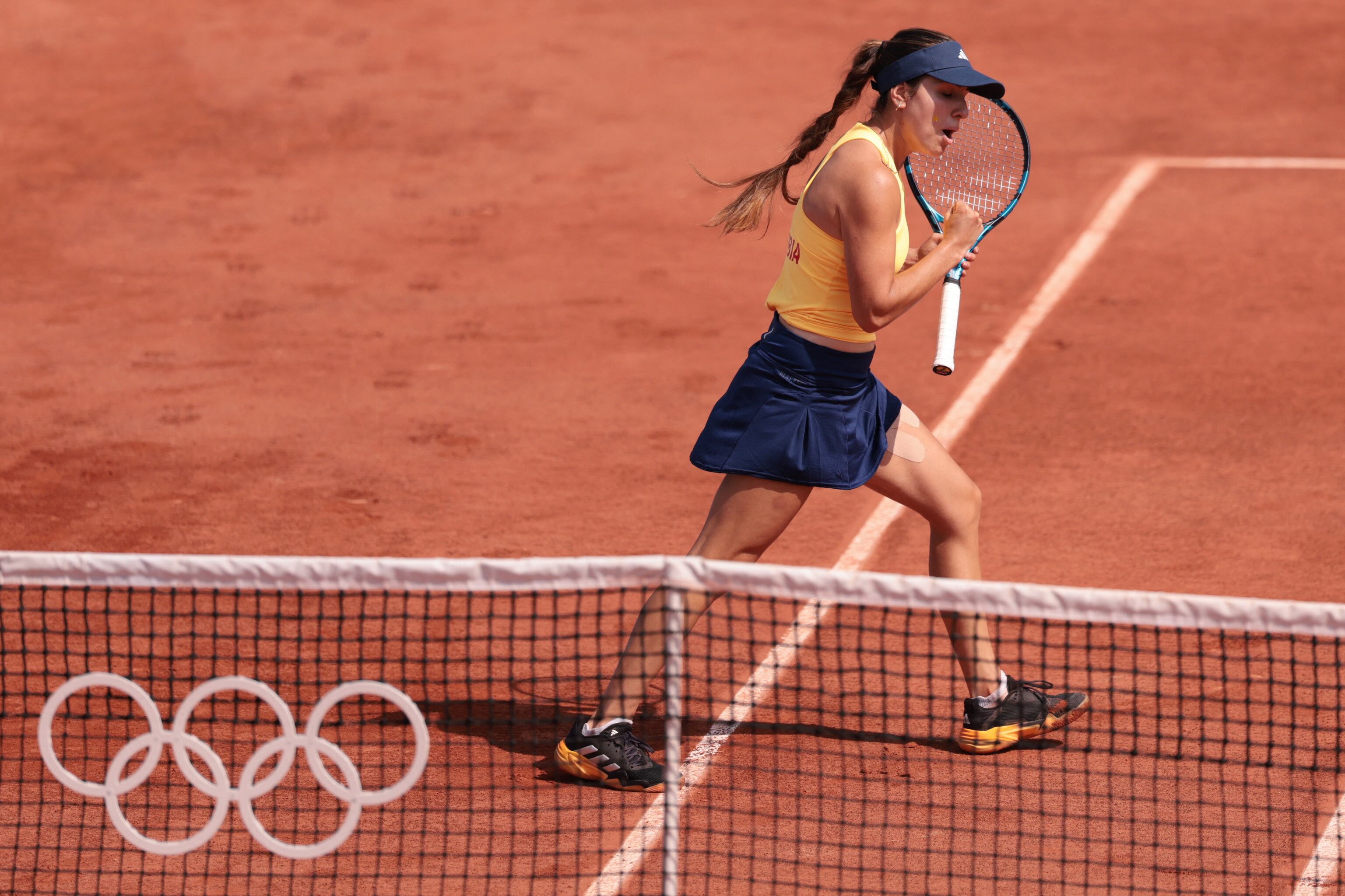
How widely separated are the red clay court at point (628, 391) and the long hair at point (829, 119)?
126cm

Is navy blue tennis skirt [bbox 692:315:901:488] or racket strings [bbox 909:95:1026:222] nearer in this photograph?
navy blue tennis skirt [bbox 692:315:901:488]

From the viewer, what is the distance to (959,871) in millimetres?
4535

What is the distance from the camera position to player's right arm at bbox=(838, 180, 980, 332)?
15.0 ft

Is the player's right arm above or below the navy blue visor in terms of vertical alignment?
below

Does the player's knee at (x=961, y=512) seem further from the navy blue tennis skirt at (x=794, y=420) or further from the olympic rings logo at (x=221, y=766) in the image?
the olympic rings logo at (x=221, y=766)

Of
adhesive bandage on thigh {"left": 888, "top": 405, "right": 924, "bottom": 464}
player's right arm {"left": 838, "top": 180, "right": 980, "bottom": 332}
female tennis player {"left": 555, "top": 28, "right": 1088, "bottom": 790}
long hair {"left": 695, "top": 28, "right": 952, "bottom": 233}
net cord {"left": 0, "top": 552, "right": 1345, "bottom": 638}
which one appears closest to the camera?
net cord {"left": 0, "top": 552, "right": 1345, "bottom": 638}

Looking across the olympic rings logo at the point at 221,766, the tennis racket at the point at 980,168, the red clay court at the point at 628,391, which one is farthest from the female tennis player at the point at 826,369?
the olympic rings logo at the point at 221,766

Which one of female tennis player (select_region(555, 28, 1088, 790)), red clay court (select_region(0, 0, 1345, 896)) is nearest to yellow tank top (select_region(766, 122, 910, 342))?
female tennis player (select_region(555, 28, 1088, 790))

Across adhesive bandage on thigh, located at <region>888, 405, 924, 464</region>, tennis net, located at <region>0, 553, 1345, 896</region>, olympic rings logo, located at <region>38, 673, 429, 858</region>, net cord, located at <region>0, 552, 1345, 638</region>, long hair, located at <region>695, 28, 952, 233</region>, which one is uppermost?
long hair, located at <region>695, 28, 952, 233</region>

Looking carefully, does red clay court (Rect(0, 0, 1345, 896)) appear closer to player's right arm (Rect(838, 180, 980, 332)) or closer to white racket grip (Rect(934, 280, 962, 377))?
white racket grip (Rect(934, 280, 962, 377))

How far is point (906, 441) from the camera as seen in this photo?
16.6 ft

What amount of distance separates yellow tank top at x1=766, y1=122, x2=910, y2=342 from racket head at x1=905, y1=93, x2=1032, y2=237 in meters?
0.79

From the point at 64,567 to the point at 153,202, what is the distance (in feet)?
29.5

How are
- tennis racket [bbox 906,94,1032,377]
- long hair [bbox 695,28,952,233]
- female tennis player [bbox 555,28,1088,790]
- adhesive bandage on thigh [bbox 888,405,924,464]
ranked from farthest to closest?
tennis racket [bbox 906,94,1032,377], adhesive bandage on thigh [bbox 888,405,924,464], long hair [bbox 695,28,952,233], female tennis player [bbox 555,28,1088,790]
